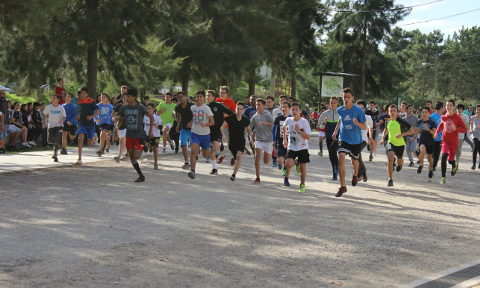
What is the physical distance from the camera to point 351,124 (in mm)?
10938

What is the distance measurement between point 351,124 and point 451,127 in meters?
4.23

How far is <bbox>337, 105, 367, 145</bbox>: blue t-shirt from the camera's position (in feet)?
35.8

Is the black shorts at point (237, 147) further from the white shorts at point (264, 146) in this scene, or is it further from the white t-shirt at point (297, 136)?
the white t-shirt at point (297, 136)

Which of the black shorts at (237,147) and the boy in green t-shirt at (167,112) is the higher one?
the boy in green t-shirt at (167,112)

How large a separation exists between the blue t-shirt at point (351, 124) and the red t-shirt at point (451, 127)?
399 centimetres

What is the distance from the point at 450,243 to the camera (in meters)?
7.30

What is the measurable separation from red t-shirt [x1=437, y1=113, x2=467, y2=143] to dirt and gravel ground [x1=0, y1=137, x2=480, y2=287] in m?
1.61

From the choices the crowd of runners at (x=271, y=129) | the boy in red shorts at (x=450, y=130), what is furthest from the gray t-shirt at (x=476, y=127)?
the boy in red shorts at (x=450, y=130)

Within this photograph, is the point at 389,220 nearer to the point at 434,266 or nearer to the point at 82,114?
the point at 434,266

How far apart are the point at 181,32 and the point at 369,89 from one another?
88.2ft

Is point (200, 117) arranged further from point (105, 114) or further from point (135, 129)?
point (105, 114)

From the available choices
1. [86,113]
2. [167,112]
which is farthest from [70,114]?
[167,112]

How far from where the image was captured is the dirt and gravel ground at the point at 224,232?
5.51 m

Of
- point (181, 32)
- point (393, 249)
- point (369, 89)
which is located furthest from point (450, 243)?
point (369, 89)
